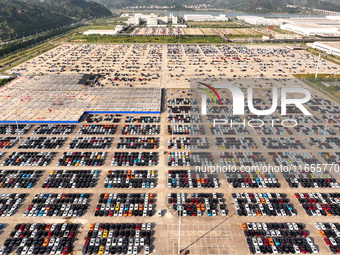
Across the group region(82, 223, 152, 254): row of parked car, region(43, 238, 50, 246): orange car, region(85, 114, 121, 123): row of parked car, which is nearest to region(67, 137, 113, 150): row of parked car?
region(85, 114, 121, 123): row of parked car

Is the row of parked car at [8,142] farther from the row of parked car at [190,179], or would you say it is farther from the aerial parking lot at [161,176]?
the row of parked car at [190,179]

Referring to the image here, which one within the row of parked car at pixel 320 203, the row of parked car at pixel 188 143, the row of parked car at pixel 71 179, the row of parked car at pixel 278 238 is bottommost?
the row of parked car at pixel 278 238

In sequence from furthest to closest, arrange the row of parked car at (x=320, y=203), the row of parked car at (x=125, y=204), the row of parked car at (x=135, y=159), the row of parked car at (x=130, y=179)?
the row of parked car at (x=135, y=159), the row of parked car at (x=130, y=179), the row of parked car at (x=320, y=203), the row of parked car at (x=125, y=204)

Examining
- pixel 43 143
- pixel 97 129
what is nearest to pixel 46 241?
pixel 43 143

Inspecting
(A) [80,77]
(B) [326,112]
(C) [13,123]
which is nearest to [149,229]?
(C) [13,123]

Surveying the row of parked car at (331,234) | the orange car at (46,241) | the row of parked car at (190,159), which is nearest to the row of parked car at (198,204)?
the row of parked car at (190,159)

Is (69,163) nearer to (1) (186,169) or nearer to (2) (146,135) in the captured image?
(2) (146,135)

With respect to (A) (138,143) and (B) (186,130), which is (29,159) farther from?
(B) (186,130)

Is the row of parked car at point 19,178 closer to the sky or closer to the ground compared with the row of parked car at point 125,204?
closer to the sky

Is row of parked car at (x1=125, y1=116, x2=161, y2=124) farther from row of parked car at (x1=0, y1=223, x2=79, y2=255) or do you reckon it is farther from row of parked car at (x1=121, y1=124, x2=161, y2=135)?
row of parked car at (x1=0, y1=223, x2=79, y2=255)
